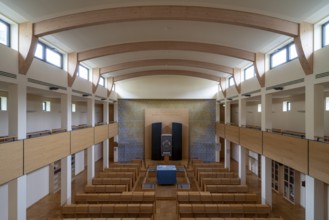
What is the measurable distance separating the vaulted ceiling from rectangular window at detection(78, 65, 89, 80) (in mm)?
1240

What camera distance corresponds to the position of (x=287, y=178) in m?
14.4

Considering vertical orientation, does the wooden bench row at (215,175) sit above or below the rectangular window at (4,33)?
below

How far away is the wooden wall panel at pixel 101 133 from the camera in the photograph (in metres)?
16.3

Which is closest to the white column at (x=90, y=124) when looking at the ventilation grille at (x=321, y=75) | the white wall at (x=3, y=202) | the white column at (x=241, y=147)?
the white wall at (x=3, y=202)

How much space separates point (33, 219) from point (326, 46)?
13.7 m

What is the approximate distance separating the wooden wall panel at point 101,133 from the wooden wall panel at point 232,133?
31.2ft

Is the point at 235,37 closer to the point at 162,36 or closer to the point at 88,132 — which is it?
the point at 162,36

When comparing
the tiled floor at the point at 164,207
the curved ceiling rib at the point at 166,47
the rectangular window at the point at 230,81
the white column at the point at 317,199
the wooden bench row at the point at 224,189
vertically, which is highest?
the curved ceiling rib at the point at 166,47

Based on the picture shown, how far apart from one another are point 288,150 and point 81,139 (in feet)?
33.6

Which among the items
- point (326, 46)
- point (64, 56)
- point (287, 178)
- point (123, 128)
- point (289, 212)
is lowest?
point (289, 212)

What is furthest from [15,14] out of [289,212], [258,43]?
[289,212]

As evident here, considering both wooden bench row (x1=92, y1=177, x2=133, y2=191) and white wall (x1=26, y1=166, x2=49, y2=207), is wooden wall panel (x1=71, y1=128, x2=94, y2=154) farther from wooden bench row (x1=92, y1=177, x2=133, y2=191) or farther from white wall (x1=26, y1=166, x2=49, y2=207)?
white wall (x1=26, y1=166, x2=49, y2=207)

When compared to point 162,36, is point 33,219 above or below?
below

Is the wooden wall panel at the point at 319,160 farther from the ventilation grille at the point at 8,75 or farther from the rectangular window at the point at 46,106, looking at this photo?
the rectangular window at the point at 46,106
